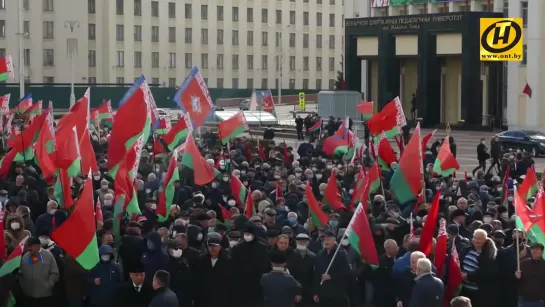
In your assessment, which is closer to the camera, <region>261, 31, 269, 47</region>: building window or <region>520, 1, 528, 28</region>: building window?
<region>520, 1, 528, 28</region>: building window

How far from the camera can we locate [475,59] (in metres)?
56.3

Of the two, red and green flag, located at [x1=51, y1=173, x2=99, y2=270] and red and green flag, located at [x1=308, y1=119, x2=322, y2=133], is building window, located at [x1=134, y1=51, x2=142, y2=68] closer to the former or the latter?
red and green flag, located at [x1=308, y1=119, x2=322, y2=133]

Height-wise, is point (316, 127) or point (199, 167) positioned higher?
point (199, 167)

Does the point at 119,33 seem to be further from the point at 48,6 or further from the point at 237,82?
the point at 237,82

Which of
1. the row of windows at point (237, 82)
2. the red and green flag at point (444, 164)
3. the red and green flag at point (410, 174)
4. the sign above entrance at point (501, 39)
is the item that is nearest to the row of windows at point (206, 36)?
the row of windows at point (237, 82)

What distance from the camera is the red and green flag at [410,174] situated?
17969 mm

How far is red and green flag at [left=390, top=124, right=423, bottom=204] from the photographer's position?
59.0 ft

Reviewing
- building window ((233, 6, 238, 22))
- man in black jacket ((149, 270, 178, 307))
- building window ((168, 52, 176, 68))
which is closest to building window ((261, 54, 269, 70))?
building window ((233, 6, 238, 22))

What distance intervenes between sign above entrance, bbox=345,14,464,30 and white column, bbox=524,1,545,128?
3314 mm

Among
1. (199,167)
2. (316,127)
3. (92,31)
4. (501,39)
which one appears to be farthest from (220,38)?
(199,167)

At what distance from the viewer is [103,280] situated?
522 inches

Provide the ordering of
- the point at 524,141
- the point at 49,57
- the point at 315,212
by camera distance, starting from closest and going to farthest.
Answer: the point at 315,212
the point at 524,141
the point at 49,57

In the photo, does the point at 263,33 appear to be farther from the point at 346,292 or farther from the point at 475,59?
the point at 346,292

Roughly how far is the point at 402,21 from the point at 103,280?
48.5 meters
